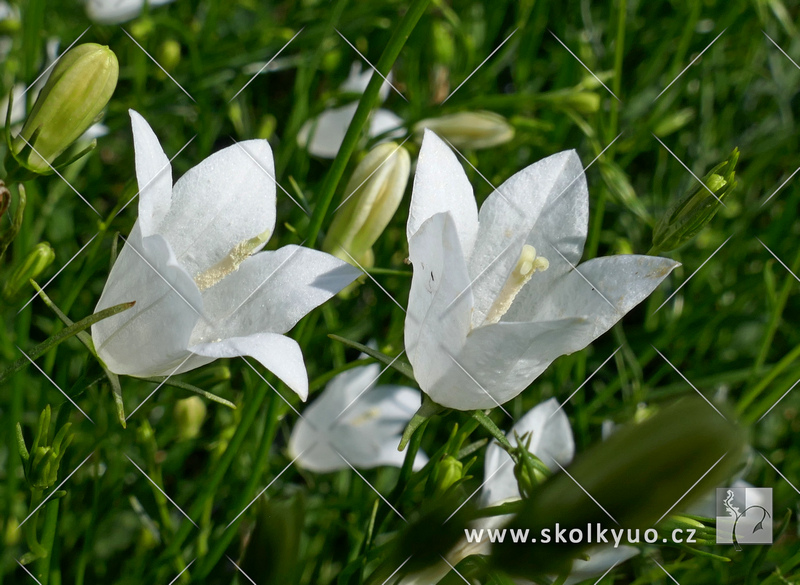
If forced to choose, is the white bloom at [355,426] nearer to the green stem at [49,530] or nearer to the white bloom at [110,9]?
the green stem at [49,530]

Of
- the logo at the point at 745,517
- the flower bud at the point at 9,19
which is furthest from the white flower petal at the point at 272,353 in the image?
the flower bud at the point at 9,19

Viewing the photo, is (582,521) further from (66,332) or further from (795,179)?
(795,179)

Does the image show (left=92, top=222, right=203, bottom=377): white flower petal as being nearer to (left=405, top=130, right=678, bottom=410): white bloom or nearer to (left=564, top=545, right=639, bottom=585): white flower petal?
(left=405, top=130, right=678, bottom=410): white bloom

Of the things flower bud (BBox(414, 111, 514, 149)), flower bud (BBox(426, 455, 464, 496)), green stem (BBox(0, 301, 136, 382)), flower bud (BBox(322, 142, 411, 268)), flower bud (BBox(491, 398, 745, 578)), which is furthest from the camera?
flower bud (BBox(414, 111, 514, 149))

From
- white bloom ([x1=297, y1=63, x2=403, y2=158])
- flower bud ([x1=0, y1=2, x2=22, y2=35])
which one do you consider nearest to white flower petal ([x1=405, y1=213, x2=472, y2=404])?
white bloom ([x1=297, y1=63, x2=403, y2=158])

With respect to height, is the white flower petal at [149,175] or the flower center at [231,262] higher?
the white flower petal at [149,175]

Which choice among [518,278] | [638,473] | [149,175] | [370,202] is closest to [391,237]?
[370,202]
